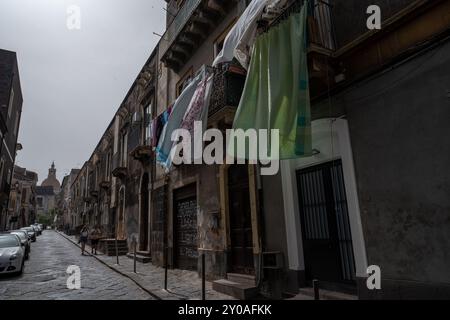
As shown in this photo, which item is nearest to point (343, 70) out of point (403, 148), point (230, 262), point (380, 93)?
point (380, 93)

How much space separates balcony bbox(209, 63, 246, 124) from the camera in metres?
7.38

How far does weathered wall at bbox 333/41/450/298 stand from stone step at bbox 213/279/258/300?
268 cm

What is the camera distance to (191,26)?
10828mm

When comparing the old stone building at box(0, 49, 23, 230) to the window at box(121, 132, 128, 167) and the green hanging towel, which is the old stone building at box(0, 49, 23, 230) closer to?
the window at box(121, 132, 128, 167)

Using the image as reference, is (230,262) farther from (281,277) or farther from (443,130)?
(443,130)

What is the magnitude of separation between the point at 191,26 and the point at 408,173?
904cm

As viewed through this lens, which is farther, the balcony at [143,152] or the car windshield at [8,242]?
the balcony at [143,152]

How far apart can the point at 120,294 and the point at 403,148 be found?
6820 mm

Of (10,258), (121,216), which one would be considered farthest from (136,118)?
(10,258)

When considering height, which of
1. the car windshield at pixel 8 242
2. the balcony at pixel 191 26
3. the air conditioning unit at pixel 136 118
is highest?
the balcony at pixel 191 26

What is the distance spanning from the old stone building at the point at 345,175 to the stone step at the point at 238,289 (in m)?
0.02

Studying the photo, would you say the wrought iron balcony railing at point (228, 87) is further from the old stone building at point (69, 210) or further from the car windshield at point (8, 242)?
the old stone building at point (69, 210)

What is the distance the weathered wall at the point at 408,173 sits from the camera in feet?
12.8

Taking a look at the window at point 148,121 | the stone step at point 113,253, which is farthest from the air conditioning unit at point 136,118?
the stone step at point 113,253
